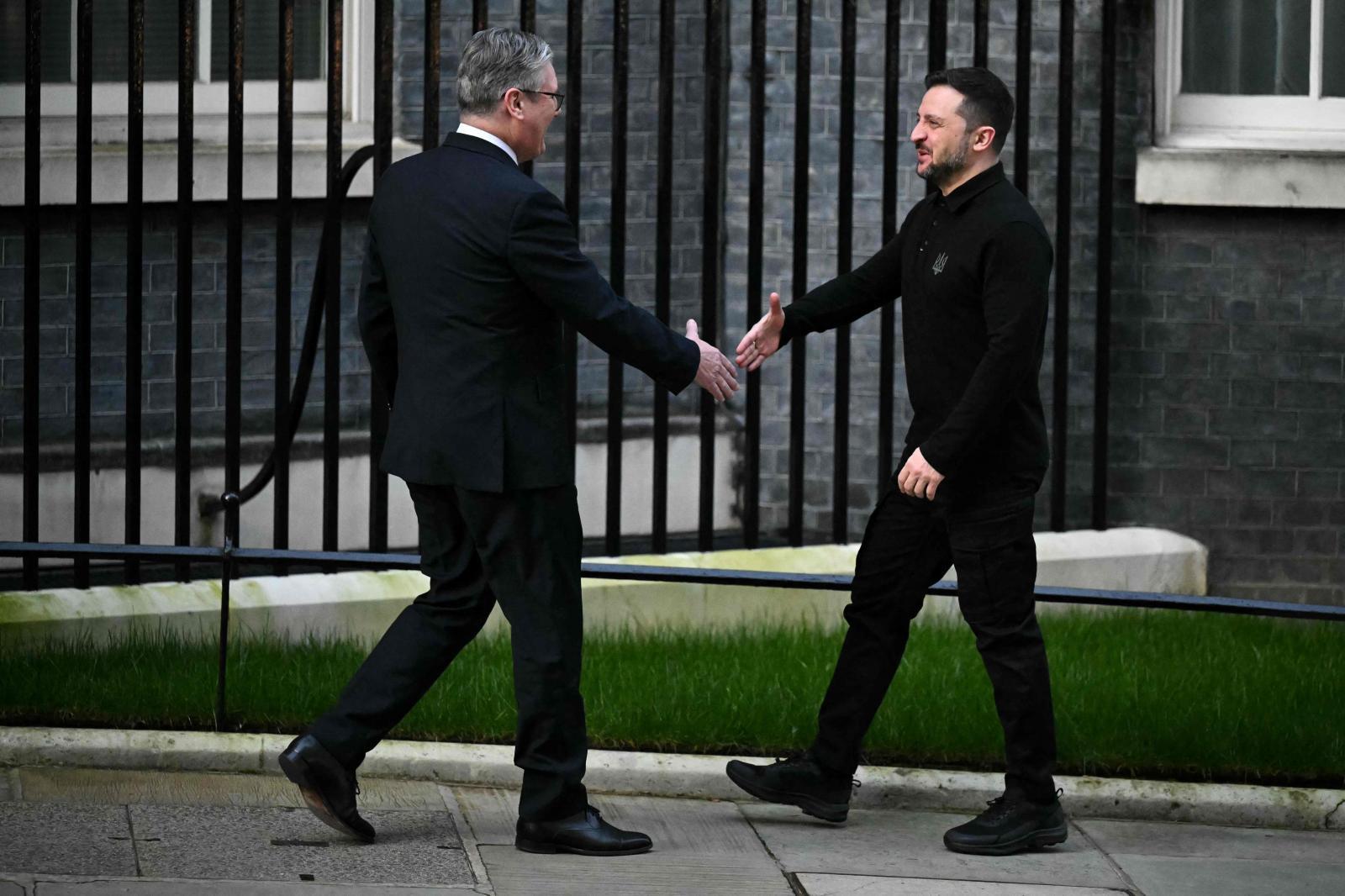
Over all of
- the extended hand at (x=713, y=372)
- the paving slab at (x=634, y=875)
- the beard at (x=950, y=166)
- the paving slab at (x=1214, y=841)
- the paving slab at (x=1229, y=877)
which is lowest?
the paving slab at (x=1214, y=841)

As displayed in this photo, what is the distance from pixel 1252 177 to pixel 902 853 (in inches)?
176

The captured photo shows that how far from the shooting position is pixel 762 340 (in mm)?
5312

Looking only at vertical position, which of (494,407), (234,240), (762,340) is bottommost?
(494,407)

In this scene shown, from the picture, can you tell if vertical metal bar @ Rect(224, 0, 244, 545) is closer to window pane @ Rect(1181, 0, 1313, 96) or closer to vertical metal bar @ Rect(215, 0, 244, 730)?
vertical metal bar @ Rect(215, 0, 244, 730)

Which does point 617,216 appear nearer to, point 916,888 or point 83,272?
point 83,272

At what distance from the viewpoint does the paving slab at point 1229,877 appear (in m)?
4.84

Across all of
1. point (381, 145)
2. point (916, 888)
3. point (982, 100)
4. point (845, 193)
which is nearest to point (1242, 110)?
point (845, 193)

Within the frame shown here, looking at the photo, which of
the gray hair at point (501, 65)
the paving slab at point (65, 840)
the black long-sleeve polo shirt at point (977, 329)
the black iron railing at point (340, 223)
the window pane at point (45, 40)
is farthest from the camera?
the window pane at point (45, 40)

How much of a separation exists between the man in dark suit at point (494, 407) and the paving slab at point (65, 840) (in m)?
0.46

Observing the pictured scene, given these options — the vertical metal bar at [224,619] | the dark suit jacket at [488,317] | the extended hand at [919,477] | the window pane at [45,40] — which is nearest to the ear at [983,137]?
the extended hand at [919,477]

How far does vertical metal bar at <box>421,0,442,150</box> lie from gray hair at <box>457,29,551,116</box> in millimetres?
1945

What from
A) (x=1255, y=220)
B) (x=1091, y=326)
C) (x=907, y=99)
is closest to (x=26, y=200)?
(x=907, y=99)

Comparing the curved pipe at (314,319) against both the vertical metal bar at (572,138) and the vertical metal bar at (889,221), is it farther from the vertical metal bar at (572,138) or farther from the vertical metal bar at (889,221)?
the vertical metal bar at (889,221)

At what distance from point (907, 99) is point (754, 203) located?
1.72m
